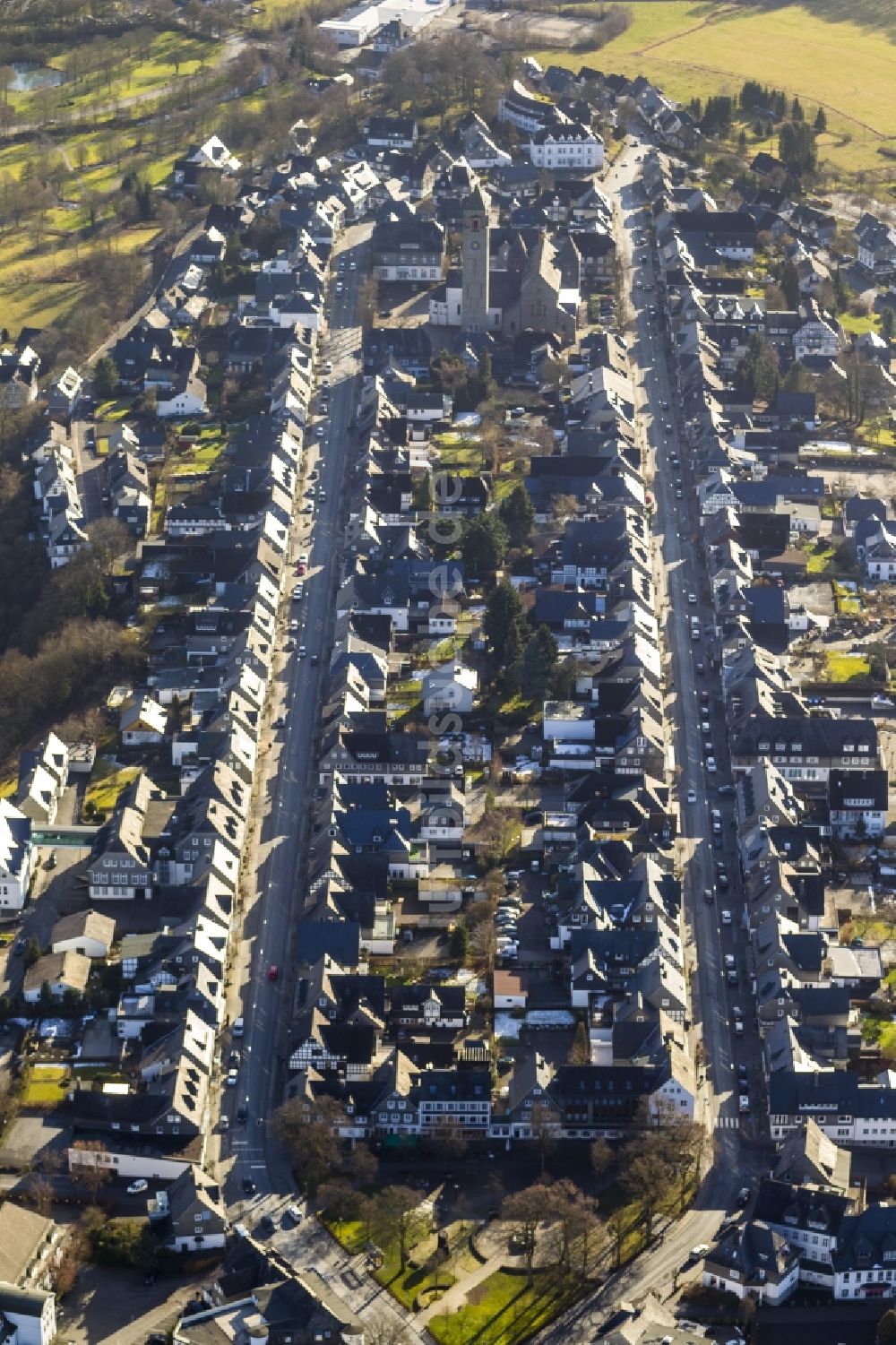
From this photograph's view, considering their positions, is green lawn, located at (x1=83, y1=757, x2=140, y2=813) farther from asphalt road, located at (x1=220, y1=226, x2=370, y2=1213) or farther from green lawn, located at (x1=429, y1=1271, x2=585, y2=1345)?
green lawn, located at (x1=429, y1=1271, x2=585, y2=1345)

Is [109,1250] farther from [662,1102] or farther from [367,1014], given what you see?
[662,1102]

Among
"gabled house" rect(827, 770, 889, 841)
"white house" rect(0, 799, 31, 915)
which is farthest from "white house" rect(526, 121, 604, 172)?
"white house" rect(0, 799, 31, 915)

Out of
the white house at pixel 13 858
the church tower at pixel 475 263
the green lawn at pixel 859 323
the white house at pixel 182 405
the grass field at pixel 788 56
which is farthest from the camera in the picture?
the grass field at pixel 788 56

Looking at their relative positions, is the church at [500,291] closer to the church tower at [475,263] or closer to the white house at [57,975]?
the church tower at [475,263]

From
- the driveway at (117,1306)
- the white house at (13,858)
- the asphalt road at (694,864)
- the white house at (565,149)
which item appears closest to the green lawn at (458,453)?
the asphalt road at (694,864)

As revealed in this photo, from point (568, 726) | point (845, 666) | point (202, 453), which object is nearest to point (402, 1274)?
point (568, 726)

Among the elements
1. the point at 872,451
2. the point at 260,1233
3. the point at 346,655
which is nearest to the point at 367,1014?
the point at 260,1233
